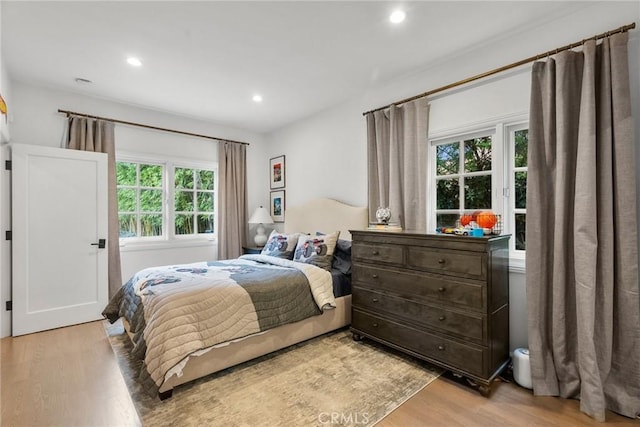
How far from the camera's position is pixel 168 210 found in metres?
4.36

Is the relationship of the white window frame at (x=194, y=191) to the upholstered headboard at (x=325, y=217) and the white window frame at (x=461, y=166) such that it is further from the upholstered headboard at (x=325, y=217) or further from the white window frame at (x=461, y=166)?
the white window frame at (x=461, y=166)

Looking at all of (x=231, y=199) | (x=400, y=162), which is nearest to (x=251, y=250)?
(x=231, y=199)

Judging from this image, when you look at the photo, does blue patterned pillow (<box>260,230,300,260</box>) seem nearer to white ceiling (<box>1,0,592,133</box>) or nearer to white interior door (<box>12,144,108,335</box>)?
white ceiling (<box>1,0,592,133</box>)

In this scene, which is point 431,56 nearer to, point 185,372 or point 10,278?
point 185,372

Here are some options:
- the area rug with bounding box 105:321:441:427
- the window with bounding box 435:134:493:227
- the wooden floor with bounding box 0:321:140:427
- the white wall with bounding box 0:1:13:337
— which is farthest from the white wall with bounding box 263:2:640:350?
the white wall with bounding box 0:1:13:337

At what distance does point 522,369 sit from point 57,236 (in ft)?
14.7

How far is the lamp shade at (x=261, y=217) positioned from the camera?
4.78 m

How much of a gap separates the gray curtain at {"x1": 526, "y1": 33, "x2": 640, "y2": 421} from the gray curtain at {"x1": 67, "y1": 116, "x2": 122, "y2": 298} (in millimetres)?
4268

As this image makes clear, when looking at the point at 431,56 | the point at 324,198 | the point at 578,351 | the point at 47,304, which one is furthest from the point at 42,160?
the point at 578,351

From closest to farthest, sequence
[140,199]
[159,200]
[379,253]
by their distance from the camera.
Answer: [379,253] → [140,199] → [159,200]

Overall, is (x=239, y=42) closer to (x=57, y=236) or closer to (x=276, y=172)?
(x=276, y=172)

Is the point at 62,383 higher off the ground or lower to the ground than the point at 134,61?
lower

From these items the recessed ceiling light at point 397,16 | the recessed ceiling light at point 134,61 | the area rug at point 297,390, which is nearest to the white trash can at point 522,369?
the area rug at point 297,390

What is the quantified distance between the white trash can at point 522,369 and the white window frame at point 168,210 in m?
4.03
